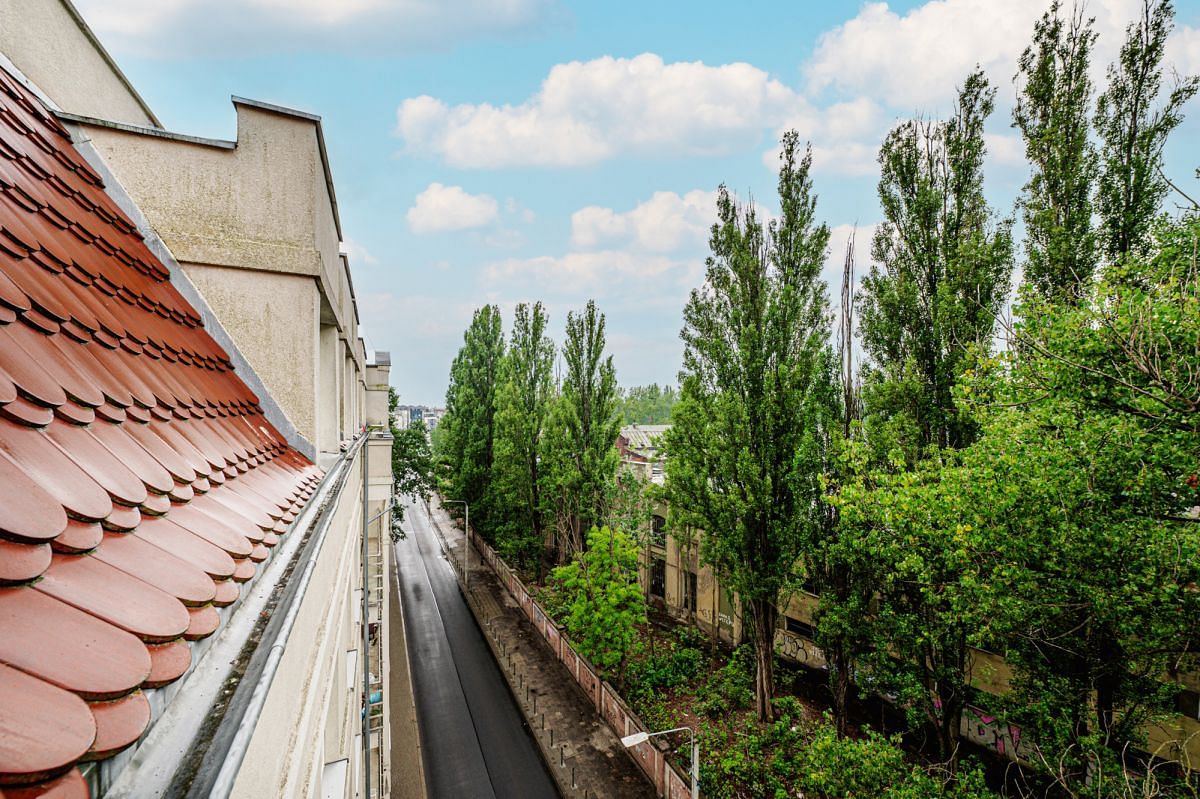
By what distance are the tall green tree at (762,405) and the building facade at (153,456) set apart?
935 centimetres

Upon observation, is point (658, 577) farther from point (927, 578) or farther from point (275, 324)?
point (275, 324)

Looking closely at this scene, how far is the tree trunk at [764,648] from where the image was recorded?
488 inches

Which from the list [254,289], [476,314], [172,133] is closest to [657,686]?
[254,289]

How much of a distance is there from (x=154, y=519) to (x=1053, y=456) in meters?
8.65

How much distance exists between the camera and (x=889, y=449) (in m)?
9.59

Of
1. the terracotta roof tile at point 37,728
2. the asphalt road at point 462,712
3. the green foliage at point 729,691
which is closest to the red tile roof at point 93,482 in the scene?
the terracotta roof tile at point 37,728

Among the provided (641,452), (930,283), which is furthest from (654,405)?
(930,283)

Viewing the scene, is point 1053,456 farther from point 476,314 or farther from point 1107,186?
point 476,314

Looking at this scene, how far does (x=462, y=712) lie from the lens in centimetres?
1488

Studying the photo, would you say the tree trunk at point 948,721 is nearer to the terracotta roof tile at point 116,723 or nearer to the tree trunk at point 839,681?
the tree trunk at point 839,681

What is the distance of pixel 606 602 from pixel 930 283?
1053 centimetres

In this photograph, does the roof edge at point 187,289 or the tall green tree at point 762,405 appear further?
the tall green tree at point 762,405

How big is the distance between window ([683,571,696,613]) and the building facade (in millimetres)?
16578

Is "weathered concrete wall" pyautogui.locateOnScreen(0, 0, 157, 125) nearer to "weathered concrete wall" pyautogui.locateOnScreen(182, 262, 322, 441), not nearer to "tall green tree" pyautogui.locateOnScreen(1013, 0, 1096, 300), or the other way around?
"weathered concrete wall" pyautogui.locateOnScreen(182, 262, 322, 441)
